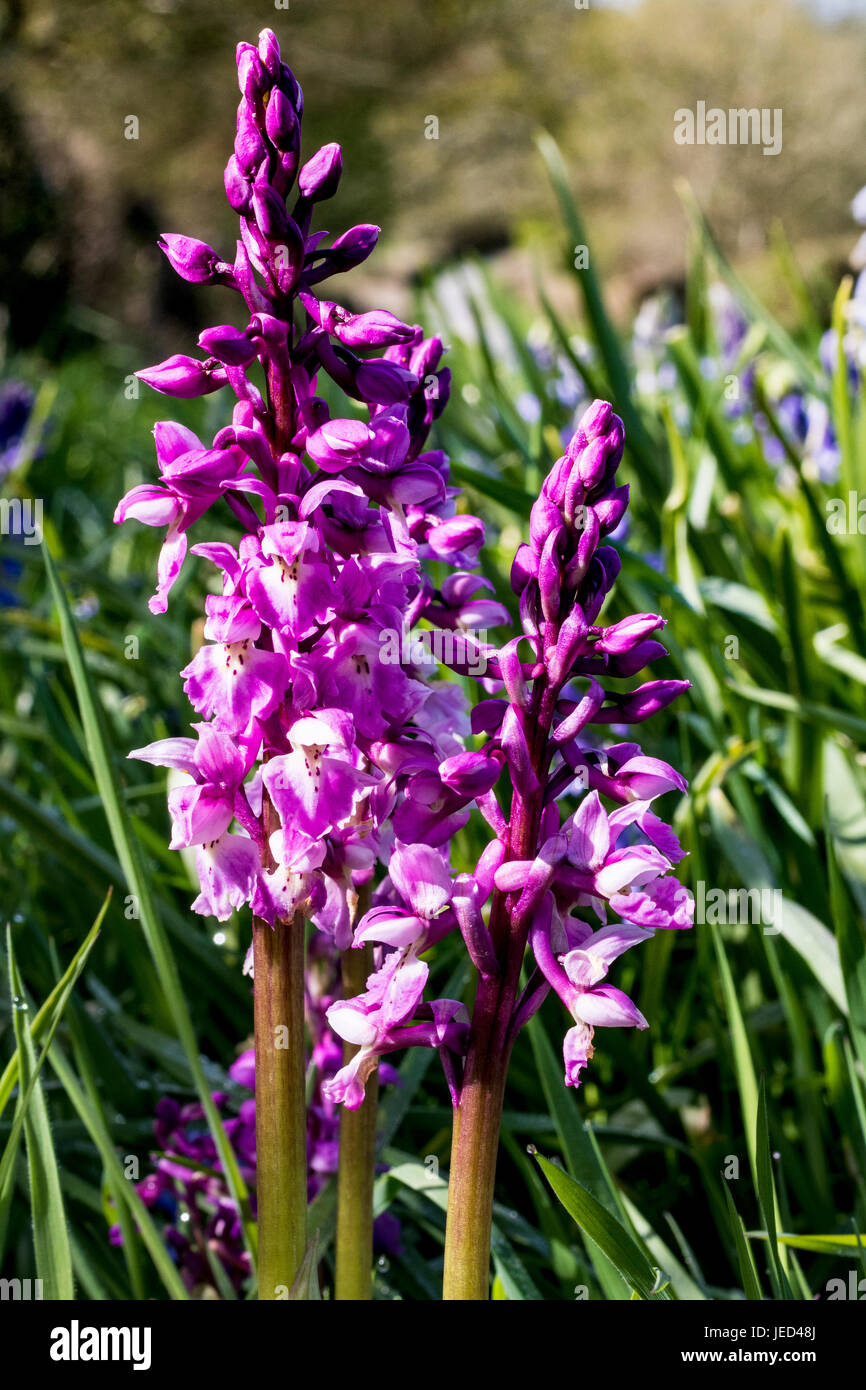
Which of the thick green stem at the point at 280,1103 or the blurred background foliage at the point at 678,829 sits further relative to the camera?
the blurred background foliage at the point at 678,829

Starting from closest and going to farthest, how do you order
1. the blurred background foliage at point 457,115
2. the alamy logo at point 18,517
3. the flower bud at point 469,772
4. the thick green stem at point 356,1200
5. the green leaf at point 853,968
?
the flower bud at point 469,772 → the thick green stem at point 356,1200 → the green leaf at point 853,968 → the alamy logo at point 18,517 → the blurred background foliage at point 457,115

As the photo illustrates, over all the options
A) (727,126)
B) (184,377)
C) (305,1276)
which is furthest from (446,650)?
(727,126)

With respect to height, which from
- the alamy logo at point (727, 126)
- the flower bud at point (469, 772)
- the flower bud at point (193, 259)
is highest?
the alamy logo at point (727, 126)

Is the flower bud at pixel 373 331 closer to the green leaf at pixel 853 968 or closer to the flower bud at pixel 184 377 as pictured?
the flower bud at pixel 184 377

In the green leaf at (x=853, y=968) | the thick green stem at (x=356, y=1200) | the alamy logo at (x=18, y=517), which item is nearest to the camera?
the thick green stem at (x=356, y=1200)

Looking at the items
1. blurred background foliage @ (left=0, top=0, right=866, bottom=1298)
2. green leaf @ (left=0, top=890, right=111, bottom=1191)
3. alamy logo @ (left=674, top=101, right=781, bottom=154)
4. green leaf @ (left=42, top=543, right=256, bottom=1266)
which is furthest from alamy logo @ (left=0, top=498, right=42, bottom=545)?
green leaf @ (left=0, top=890, right=111, bottom=1191)

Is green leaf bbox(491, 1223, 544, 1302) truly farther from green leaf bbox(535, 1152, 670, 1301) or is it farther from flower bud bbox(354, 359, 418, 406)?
flower bud bbox(354, 359, 418, 406)

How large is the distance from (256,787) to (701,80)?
17.7 m

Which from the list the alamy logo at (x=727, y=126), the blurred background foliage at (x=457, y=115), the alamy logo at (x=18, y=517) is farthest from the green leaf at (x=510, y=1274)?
the blurred background foliage at (x=457, y=115)

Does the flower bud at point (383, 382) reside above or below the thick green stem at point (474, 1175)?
above

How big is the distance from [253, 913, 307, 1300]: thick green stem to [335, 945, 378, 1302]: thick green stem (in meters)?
0.04
